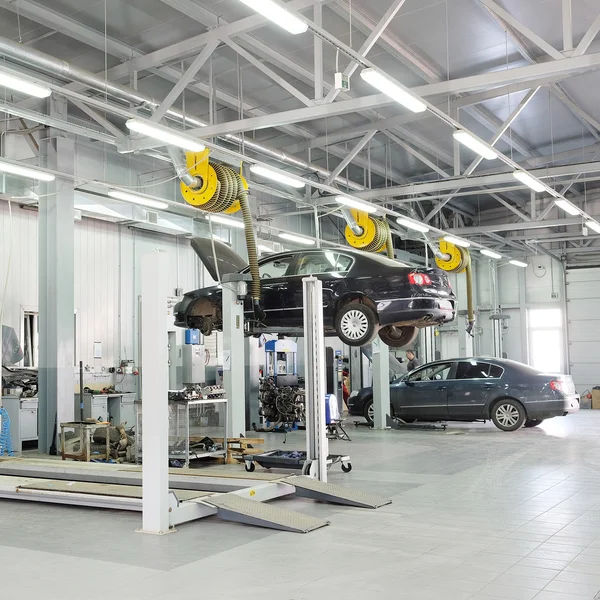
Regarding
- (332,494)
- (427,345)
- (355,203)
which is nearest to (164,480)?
(332,494)

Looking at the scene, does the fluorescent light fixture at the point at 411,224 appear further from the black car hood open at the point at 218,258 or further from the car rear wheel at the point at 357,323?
the car rear wheel at the point at 357,323

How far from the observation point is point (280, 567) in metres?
4.46

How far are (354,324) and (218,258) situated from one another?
8.16 ft

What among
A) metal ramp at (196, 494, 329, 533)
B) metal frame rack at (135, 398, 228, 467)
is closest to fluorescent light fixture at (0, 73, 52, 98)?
metal frame rack at (135, 398, 228, 467)

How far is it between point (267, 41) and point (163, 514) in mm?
6530

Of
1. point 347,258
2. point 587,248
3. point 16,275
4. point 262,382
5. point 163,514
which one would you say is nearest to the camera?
point 163,514

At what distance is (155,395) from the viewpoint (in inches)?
212

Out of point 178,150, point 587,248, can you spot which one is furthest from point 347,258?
point 587,248

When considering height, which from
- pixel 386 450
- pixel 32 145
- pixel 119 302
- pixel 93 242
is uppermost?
pixel 32 145

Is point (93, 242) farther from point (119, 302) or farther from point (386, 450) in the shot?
point (386, 450)

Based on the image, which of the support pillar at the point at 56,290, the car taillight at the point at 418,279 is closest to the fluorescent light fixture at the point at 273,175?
the car taillight at the point at 418,279

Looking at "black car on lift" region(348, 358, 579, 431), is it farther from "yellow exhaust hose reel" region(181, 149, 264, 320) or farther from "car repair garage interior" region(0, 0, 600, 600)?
"yellow exhaust hose reel" region(181, 149, 264, 320)

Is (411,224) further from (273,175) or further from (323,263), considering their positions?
(273,175)

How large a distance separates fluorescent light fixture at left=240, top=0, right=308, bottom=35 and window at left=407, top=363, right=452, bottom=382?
8.84 metres
